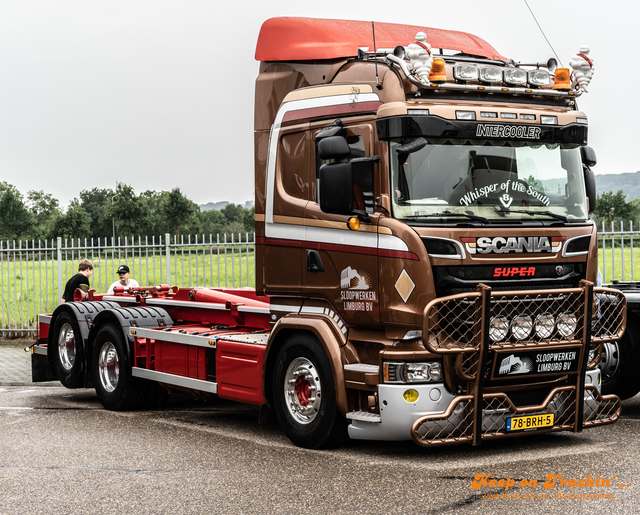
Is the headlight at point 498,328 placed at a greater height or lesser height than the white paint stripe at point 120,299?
lesser

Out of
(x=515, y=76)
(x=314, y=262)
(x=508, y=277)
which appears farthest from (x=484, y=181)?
(x=314, y=262)

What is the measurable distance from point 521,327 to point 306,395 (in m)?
1.98

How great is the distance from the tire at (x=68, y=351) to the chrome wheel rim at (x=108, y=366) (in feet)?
1.31

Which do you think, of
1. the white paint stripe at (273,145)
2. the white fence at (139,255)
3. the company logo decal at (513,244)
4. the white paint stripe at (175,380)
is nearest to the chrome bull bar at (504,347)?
the company logo decal at (513,244)

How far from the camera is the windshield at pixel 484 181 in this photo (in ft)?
23.1

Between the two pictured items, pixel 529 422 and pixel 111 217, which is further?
pixel 111 217

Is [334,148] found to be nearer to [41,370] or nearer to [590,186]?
[590,186]

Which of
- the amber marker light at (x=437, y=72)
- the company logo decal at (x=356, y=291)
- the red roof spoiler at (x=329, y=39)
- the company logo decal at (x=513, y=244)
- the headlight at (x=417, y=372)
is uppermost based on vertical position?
the red roof spoiler at (x=329, y=39)

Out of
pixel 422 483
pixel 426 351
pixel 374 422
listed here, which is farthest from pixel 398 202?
pixel 422 483

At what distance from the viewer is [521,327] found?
7.04 meters

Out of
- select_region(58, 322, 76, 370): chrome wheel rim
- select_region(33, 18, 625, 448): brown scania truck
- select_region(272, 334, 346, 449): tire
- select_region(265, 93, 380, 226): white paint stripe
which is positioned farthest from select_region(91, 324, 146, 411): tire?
select_region(265, 93, 380, 226): white paint stripe

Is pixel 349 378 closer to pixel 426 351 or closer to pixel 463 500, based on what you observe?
pixel 426 351

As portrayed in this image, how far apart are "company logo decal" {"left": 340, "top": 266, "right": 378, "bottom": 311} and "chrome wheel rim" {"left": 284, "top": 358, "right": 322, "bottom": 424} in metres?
0.69

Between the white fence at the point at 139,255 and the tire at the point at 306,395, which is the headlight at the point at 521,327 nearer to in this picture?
the tire at the point at 306,395
